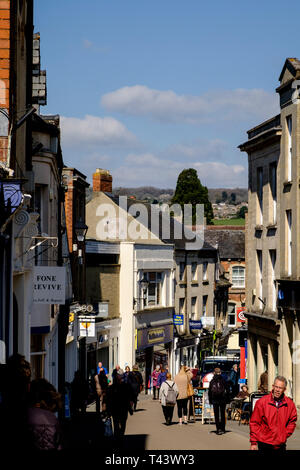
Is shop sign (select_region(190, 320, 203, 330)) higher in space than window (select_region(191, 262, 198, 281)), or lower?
lower

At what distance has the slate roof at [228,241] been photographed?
79.7m

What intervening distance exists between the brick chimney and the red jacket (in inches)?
1664

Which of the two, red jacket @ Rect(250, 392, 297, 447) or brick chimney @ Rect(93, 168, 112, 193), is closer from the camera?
red jacket @ Rect(250, 392, 297, 447)

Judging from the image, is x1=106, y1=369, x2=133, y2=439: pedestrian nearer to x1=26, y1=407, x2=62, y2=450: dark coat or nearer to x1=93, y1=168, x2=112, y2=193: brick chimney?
x1=26, y1=407, x2=62, y2=450: dark coat

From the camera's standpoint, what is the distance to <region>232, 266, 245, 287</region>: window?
259 ft

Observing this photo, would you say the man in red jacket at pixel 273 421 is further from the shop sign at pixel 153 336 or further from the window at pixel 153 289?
the window at pixel 153 289

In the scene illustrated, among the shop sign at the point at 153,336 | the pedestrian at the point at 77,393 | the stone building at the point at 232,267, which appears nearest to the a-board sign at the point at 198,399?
the pedestrian at the point at 77,393

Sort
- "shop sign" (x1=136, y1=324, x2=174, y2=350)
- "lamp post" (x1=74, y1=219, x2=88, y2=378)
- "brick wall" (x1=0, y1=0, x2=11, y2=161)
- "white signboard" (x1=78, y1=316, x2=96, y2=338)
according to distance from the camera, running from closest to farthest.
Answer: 1. "brick wall" (x1=0, y1=0, x2=11, y2=161)
2. "white signboard" (x1=78, y1=316, x2=96, y2=338)
3. "lamp post" (x1=74, y1=219, x2=88, y2=378)
4. "shop sign" (x1=136, y1=324, x2=174, y2=350)

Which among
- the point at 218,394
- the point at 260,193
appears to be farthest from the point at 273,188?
the point at 218,394

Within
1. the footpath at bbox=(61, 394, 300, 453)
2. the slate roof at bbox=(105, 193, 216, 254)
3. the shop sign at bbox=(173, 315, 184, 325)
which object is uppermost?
the slate roof at bbox=(105, 193, 216, 254)

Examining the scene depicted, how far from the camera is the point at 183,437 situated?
20734 mm

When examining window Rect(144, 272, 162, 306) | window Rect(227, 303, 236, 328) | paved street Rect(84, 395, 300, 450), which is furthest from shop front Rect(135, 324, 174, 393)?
paved street Rect(84, 395, 300, 450)

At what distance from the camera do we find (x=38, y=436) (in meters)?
7.69

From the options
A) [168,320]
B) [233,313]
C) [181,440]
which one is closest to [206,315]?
[168,320]
